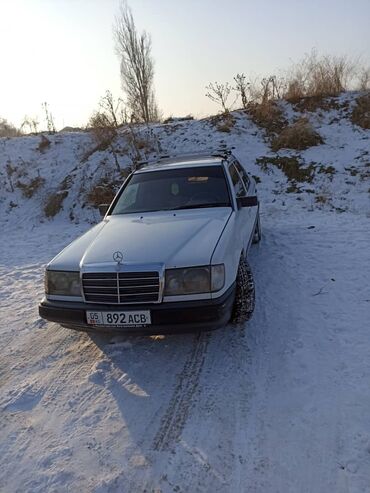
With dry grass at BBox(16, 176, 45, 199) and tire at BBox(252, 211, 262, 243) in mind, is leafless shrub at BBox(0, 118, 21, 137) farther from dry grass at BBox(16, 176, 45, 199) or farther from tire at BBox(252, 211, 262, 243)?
tire at BBox(252, 211, 262, 243)

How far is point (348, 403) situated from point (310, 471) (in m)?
0.68

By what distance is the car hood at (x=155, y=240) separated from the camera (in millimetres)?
3482

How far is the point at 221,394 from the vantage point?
10.6ft

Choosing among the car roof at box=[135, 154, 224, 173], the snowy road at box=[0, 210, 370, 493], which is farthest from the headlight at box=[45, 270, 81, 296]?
the car roof at box=[135, 154, 224, 173]

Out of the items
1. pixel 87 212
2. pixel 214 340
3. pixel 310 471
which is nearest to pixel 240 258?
pixel 214 340

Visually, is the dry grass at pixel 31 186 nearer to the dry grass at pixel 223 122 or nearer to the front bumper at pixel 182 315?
the dry grass at pixel 223 122

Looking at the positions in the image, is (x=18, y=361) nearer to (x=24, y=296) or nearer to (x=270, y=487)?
(x=24, y=296)

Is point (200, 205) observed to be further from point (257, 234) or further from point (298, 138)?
point (298, 138)

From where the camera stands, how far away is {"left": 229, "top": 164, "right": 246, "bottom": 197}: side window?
522 cm

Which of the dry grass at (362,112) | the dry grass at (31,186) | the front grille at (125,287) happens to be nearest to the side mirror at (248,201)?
the front grille at (125,287)

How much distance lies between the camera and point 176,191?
496cm

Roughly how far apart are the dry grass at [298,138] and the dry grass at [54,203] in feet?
19.0

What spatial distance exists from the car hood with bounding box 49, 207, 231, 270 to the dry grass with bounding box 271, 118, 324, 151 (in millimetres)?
7823

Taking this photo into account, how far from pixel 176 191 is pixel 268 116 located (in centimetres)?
936
